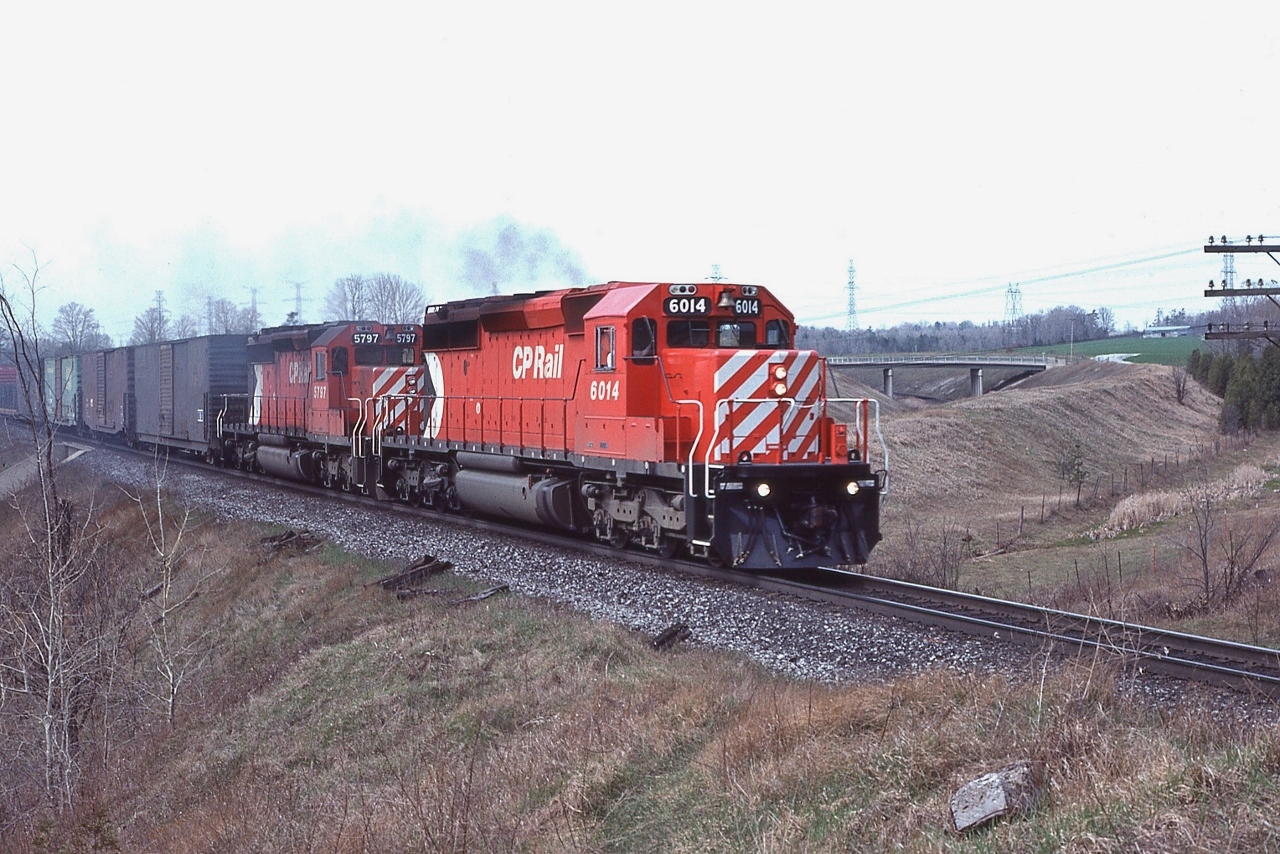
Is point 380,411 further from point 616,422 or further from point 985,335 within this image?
point 985,335

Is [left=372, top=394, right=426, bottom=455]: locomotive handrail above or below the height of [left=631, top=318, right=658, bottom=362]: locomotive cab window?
below

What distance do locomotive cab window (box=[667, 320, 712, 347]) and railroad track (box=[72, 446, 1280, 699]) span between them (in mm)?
2623

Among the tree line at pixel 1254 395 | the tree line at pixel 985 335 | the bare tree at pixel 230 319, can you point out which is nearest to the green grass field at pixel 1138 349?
the tree line at pixel 985 335

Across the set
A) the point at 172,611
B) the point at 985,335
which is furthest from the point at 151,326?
the point at 985,335

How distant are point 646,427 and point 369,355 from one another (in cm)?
1137

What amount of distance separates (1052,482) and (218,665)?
30.8 m

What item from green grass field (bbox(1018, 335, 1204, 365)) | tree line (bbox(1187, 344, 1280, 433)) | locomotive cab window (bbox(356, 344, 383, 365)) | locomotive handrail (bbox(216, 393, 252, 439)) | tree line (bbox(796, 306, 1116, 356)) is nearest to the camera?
locomotive cab window (bbox(356, 344, 383, 365))

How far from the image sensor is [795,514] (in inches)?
491

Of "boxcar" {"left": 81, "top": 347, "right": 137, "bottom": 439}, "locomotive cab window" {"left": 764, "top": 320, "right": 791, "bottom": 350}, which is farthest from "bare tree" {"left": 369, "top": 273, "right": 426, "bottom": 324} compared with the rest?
"locomotive cab window" {"left": 764, "top": 320, "right": 791, "bottom": 350}

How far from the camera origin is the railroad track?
7699mm

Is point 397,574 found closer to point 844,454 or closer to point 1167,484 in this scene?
point 844,454

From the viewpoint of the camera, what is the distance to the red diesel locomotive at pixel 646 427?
40.4 feet

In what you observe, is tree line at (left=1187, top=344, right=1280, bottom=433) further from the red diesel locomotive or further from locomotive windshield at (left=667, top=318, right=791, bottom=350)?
locomotive windshield at (left=667, top=318, right=791, bottom=350)

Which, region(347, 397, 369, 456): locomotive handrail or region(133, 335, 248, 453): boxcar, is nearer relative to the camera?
region(347, 397, 369, 456): locomotive handrail
